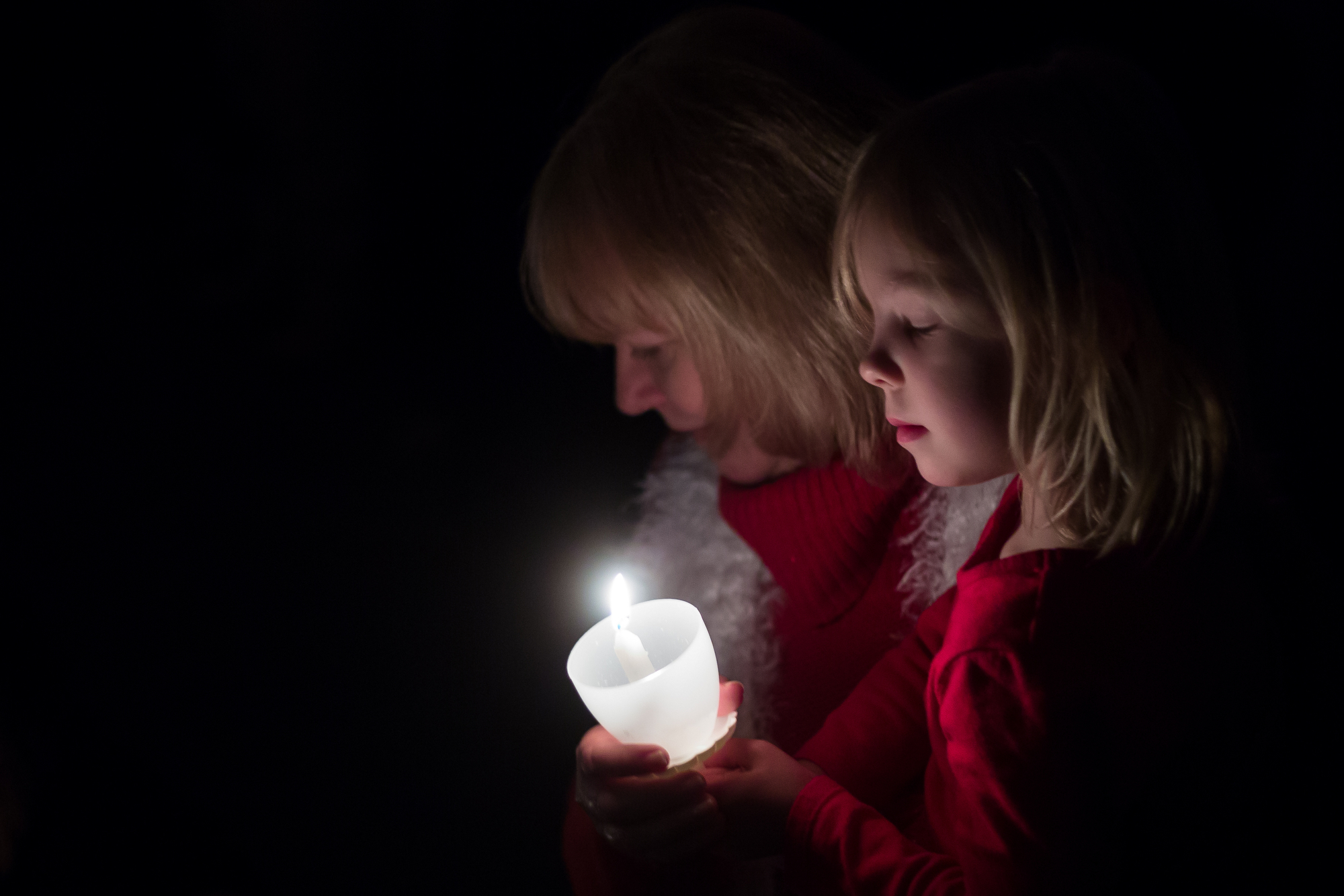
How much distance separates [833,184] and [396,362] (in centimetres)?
114

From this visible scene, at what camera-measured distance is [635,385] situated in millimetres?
987

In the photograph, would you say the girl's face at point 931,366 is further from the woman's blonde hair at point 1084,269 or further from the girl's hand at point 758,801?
the girl's hand at point 758,801

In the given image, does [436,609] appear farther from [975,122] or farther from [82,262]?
[975,122]

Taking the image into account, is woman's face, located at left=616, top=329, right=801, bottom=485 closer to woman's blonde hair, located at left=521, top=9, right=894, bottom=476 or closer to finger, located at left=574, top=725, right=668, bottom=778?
woman's blonde hair, located at left=521, top=9, right=894, bottom=476

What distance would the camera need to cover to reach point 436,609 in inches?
62.0

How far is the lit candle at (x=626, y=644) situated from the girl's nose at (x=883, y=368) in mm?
254

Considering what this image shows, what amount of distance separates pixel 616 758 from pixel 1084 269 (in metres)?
0.50

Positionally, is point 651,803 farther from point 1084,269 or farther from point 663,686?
point 1084,269

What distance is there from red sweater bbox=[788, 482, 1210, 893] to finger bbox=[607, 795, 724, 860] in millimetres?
72

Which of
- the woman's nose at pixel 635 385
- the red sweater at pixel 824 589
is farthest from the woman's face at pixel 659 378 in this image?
the red sweater at pixel 824 589

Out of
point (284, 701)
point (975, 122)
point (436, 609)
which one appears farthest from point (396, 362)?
point (975, 122)

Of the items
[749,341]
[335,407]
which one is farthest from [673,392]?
[335,407]

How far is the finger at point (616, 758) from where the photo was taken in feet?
2.22

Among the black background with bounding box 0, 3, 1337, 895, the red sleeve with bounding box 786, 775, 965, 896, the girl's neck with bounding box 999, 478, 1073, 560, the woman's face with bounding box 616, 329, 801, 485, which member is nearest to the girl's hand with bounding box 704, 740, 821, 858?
the red sleeve with bounding box 786, 775, 965, 896
